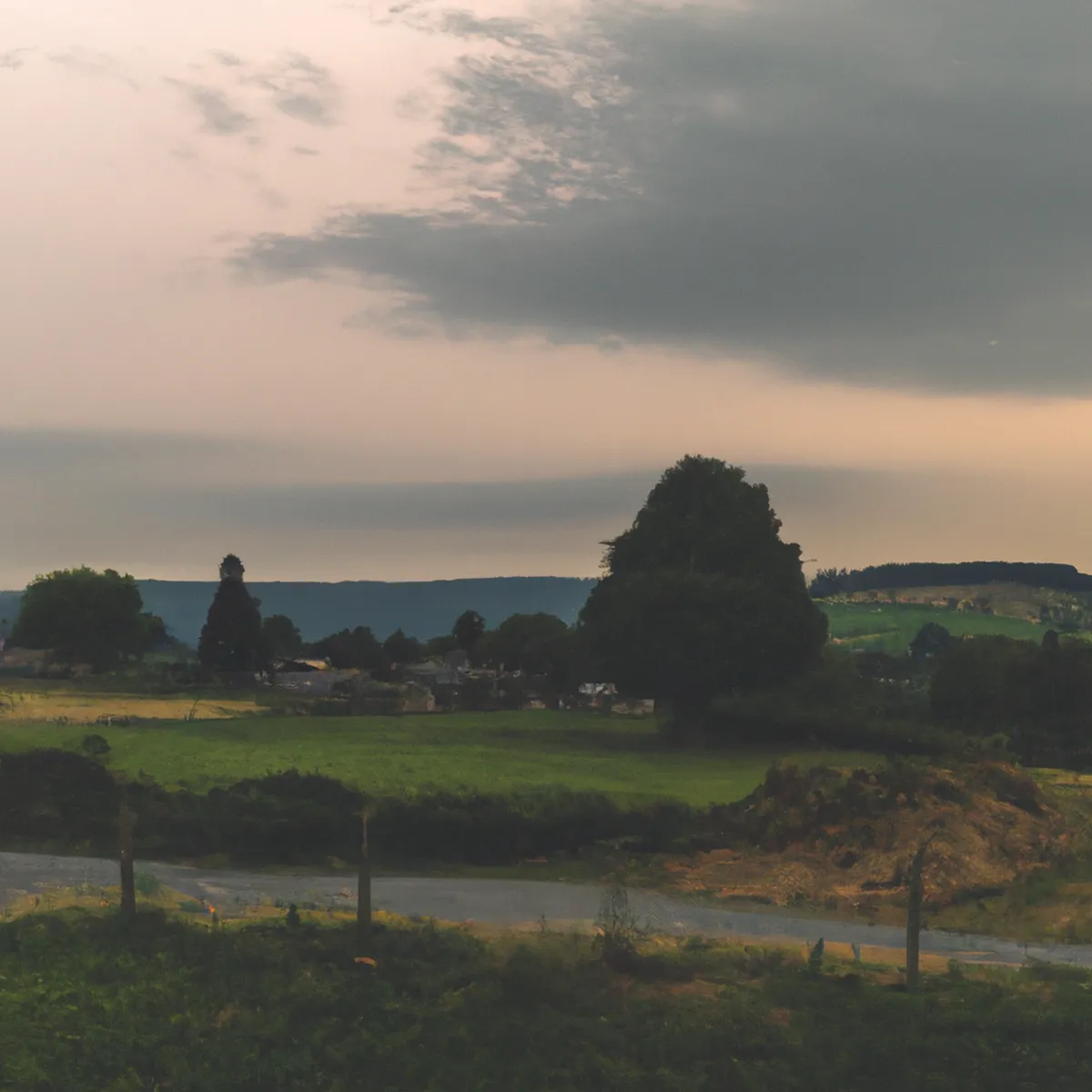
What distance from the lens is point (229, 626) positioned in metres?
124

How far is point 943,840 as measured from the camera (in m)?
37.8

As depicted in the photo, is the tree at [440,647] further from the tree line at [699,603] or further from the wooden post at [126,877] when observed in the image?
the wooden post at [126,877]

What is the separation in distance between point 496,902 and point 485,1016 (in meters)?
12.8

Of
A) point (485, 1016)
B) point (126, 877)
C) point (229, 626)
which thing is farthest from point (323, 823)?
point (229, 626)

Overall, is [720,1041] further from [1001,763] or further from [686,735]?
[686,735]

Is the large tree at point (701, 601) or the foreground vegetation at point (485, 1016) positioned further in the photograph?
the large tree at point (701, 601)

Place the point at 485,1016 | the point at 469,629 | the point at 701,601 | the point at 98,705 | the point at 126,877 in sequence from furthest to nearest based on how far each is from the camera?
the point at 469,629 < the point at 98,705 < the point at 701,601 < the point at 126,877 < the point at 485,1016

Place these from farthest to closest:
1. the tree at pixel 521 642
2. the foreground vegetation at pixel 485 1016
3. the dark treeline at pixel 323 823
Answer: the tree at pixel 521 642, the dark treeline at pixel 323 823, the foreground vegetation at pixel 485 1016

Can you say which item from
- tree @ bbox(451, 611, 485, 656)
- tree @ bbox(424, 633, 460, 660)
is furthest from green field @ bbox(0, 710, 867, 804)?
tree @ bbox(424, 633, 460, 660)

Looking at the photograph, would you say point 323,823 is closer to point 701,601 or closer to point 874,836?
point 874,836

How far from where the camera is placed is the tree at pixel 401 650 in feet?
602

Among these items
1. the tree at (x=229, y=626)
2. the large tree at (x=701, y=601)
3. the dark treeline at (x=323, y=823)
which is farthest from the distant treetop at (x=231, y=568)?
the dark treeline at (x=323, y=823)

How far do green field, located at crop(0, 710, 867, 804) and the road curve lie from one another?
5897 millimetres

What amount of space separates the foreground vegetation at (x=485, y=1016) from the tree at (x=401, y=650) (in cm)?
15554
